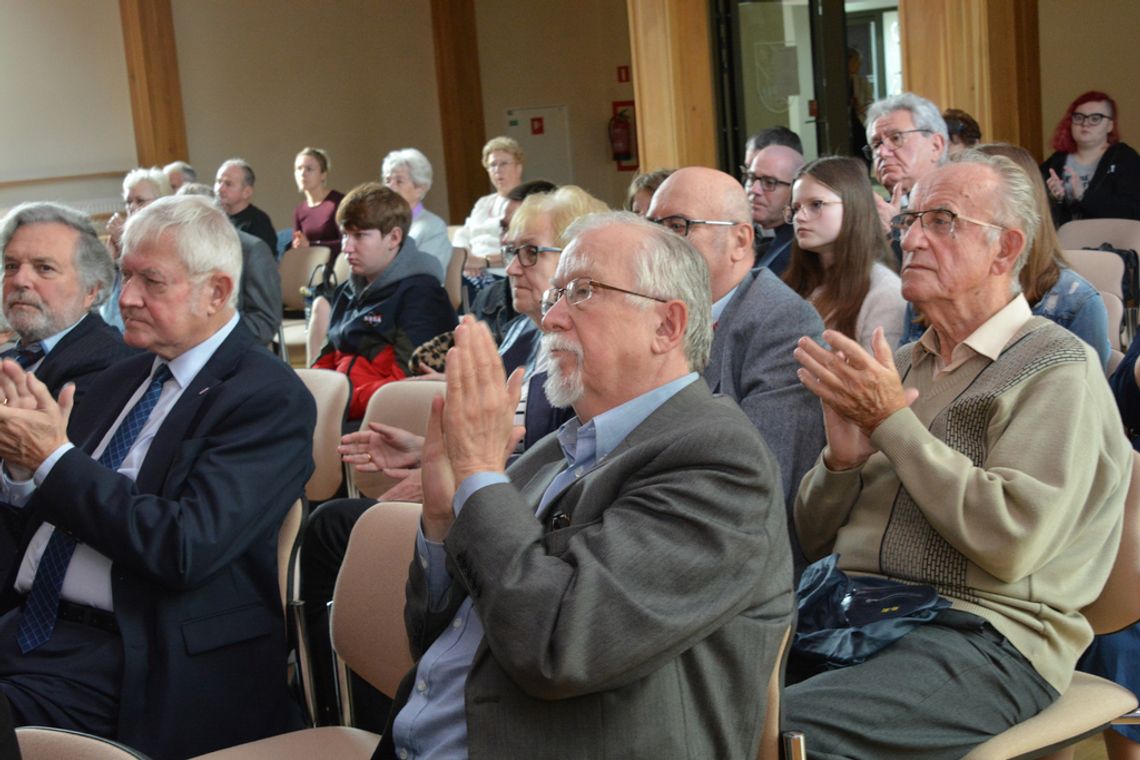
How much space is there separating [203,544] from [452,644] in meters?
0.78

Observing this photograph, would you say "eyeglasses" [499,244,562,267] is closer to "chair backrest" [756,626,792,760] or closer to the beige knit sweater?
the beige knit sweater

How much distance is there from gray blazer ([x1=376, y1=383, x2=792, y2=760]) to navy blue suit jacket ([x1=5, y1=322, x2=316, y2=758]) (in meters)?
0.93

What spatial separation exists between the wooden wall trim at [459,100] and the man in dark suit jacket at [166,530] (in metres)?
10.1

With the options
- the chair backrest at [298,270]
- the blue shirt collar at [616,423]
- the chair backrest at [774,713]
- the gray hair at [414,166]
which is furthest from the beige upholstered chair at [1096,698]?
the gray hair at [414,166]

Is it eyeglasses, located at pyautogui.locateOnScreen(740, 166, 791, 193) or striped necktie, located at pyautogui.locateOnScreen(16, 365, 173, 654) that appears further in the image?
eyeglasses, located at pyautogui.locateOnScreen(740, 166, 791, 193)

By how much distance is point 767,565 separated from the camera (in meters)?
1.62

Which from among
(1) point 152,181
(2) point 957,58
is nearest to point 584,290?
(2) point 957,58

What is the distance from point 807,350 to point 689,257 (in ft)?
1.24

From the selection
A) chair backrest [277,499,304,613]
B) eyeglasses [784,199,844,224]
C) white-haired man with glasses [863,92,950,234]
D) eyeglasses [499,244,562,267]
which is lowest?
chair backrest [277,499,304,613]

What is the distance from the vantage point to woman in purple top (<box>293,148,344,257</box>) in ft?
29.6

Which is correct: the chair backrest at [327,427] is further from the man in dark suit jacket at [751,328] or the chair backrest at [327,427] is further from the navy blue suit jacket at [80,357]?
the man in dark suit jacket at [751,328]

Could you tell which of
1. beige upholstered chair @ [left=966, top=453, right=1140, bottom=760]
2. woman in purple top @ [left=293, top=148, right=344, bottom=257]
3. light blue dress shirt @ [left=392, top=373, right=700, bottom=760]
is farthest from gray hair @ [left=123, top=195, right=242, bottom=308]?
woman in purple top @ [left=293, top=148, right=344, bottom=257]

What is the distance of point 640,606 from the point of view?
1528 mm

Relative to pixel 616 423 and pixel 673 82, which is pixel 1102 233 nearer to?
pixel 673 82
